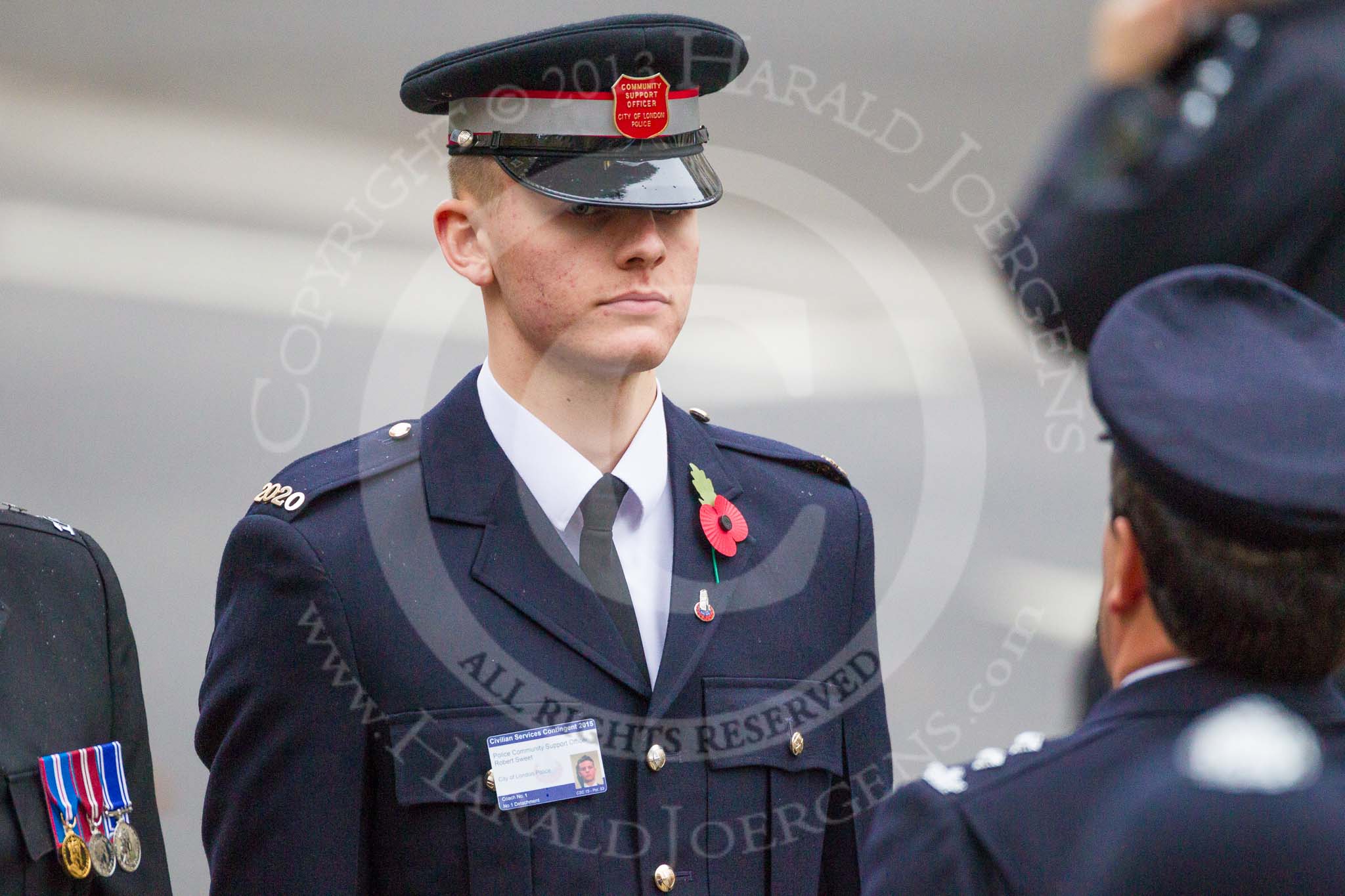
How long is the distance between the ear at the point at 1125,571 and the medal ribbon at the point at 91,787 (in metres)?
1.33

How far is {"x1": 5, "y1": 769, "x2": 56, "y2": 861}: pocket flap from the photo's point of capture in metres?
2.20

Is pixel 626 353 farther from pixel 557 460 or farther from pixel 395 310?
pixel 395 310

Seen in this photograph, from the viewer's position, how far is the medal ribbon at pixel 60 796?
221cm

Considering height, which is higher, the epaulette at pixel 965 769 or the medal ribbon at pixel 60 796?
the epaulette at pixel 965 769

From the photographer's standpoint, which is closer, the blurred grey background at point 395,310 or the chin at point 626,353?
the chin at point 626,353

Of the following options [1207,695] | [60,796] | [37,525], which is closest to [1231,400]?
[1207,695]

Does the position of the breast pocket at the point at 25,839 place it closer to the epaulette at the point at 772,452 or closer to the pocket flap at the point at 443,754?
the pocket flap at the point at 443,754

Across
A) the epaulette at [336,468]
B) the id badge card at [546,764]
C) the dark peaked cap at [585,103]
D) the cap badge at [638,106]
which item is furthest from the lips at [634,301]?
the id badge card at [546,764]

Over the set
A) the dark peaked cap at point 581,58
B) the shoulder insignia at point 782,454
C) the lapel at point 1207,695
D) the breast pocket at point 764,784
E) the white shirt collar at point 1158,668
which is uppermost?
the dark peaked cap at point 581,58

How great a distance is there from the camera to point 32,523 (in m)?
2.40

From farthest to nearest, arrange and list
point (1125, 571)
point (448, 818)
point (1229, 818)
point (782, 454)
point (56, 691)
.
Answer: point (782, 454), point (56, 691), point (448, 818), point (1125, 571), point (1229, 818)

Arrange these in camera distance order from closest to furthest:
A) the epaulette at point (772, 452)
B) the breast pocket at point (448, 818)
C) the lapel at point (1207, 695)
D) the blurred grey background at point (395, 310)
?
the lapel at point (1207, 695) < the breast pocket at point (448, 818) < the epaulette at point (772, 452) < the blurred grey background at point (395, 310)

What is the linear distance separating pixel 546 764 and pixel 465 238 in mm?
687

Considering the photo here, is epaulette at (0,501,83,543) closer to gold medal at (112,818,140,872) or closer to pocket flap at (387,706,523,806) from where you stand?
gold medal at (112,818,140,872)
